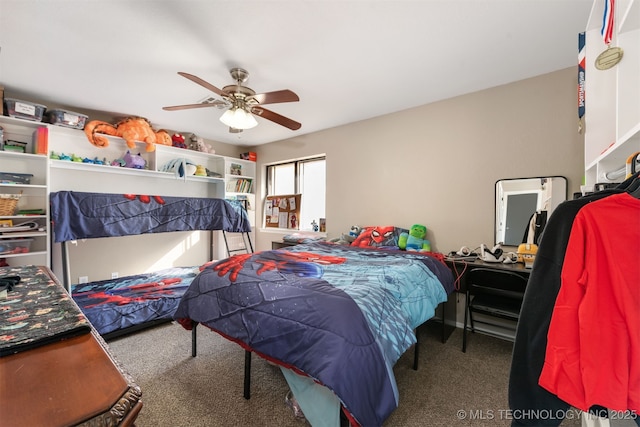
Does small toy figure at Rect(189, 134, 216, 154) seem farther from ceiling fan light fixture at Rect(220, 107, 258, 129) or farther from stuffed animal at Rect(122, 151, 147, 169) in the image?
ceiling fan light fixture at Rect(220, 107, 258, 129)

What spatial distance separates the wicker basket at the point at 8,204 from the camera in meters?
2.67

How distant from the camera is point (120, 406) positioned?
1.46ft

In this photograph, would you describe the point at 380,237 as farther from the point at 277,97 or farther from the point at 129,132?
the point at 129,132

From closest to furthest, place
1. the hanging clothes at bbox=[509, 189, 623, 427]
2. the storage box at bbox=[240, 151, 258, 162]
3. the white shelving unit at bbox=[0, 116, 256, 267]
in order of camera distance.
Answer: the hanging clothes at bbox=[509, 189, 623, 427] → the white shelving unit at bbox=[0, 116, 256, 267] → the storage box at bbox=[240, 151, 258, 162]

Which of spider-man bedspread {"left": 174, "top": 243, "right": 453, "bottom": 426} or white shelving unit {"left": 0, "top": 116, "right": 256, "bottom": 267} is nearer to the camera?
spider-man bedspread {"left": 174, "top": 243, "right": 453, "bottom": 426}

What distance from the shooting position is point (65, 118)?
10.1ft

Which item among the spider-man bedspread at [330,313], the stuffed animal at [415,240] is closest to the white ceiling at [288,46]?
the stuffed animal at [415,240]

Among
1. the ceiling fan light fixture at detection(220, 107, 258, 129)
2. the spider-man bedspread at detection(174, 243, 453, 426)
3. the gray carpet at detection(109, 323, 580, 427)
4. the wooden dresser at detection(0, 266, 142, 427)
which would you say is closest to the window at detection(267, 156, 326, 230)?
the ceiling fan light fixture at detection(220, 107, 258, 129)

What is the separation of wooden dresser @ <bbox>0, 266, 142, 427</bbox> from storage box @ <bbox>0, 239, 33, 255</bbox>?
10.5 feet

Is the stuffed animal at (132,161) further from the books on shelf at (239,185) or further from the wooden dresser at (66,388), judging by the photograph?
the wooden dresser at (66,388)

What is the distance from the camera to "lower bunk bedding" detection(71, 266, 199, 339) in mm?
2490

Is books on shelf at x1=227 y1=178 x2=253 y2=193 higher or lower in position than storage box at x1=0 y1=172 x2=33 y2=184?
higher

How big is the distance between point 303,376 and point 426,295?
3.39ft

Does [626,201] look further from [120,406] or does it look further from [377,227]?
[377,227]
